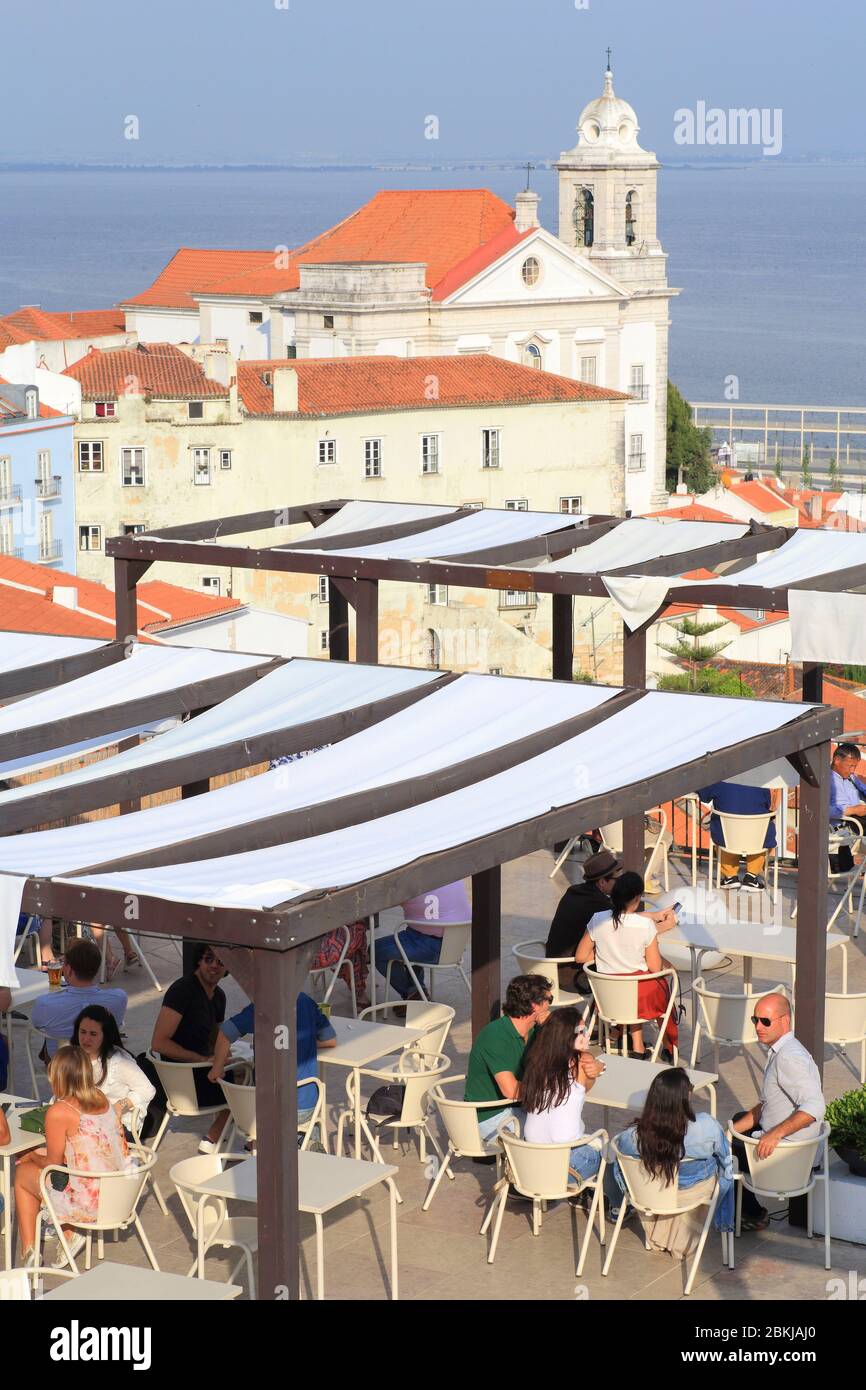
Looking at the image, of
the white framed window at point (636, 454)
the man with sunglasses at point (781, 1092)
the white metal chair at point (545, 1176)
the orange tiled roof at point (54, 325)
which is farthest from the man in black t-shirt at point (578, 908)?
the white framed window at point (636, 454)

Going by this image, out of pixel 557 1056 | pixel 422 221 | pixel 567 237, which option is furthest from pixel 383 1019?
pixel 567 237

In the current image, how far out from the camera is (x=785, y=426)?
398ft

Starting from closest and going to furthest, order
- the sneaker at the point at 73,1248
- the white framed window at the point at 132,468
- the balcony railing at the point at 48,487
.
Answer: the sneaker at the point at 73,1248, the balcony railing at the point at 48,487, the white framed window at the point at 132,468

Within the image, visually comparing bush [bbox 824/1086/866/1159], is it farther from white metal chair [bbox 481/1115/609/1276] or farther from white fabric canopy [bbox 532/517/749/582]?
white fabric canopy [bbox 532/517/749/582]

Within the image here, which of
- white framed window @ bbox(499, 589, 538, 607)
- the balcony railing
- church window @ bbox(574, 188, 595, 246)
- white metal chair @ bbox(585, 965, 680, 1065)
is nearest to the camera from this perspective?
white metal chair @ bbox(585, 965, 680, 1065)

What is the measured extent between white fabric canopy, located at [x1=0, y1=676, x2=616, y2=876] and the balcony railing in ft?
143

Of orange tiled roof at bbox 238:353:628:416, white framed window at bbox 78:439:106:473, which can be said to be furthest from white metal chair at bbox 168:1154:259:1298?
orange tiled roof at bbox 238:353:628:416

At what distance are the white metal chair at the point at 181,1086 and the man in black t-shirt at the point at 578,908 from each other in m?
2.06

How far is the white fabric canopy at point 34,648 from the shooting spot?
9.94m

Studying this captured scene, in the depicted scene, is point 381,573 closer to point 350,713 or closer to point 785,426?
point 350,713

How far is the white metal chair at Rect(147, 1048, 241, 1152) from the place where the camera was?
7.77m

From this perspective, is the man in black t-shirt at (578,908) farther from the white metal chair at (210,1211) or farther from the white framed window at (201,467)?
the white framed window at (201,467)
